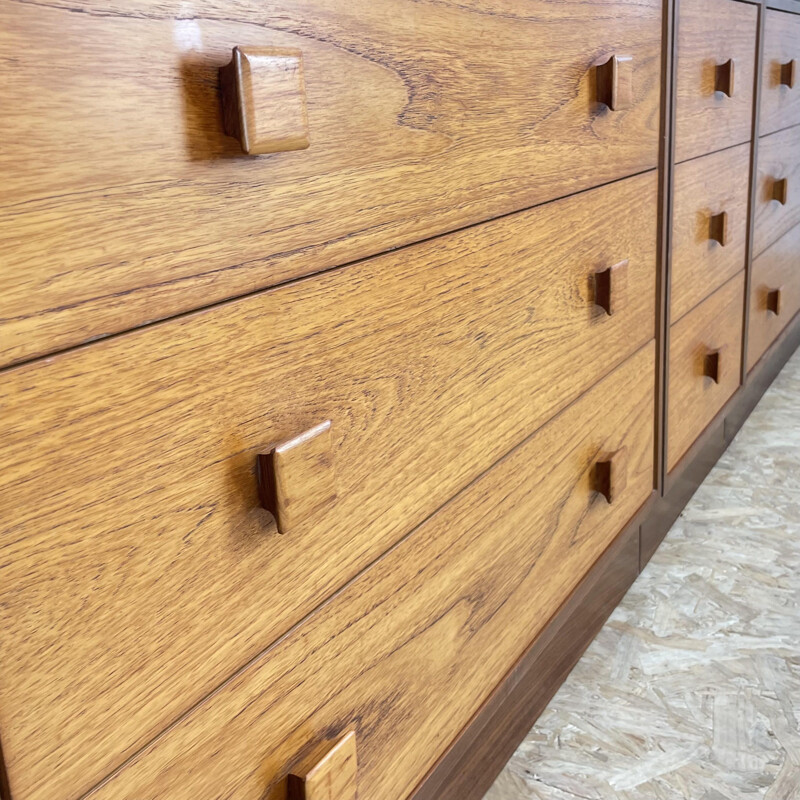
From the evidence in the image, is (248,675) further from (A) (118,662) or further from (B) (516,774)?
(B) (516,774)

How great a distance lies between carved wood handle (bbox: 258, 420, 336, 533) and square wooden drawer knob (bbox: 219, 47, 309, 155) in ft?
0.52

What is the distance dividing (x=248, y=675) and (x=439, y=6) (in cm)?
44

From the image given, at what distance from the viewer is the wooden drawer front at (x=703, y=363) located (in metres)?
1.22

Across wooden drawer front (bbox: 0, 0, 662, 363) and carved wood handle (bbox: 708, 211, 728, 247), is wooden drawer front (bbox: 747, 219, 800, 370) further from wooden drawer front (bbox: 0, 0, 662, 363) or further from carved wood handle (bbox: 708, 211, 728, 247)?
wooden drawer front (bbox: 0, 0, 662, 363)

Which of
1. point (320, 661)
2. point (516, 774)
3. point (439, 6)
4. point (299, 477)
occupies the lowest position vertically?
point (516, 774)

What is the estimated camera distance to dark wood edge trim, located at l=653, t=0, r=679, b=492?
3.38 ft

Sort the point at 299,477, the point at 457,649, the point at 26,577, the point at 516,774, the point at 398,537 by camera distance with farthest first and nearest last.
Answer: the point at 516,774, the point at 457,649, the point at 398,537, the point at 299,477, the point at 26,577

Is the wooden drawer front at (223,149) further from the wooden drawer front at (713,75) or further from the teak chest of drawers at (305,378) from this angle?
the wooden drawer front at (713,75)

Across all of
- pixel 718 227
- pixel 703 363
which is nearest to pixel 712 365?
pixel 703 363

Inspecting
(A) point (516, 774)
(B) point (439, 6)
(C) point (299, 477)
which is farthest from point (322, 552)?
(A) point (516, 774)

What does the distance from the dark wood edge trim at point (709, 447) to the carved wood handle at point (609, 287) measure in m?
0.39

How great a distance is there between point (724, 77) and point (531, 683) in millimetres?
852

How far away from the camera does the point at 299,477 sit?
0.51m

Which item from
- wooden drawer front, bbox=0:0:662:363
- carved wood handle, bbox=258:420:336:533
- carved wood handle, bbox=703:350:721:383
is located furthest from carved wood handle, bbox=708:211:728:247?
carved wood handle, bbox=258:420:336:533
